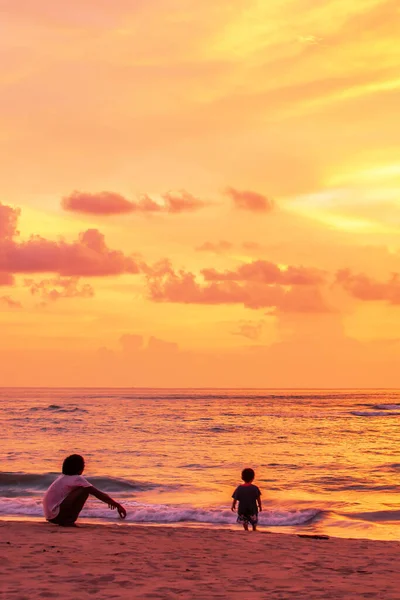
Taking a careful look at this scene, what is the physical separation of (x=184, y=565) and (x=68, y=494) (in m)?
3.55

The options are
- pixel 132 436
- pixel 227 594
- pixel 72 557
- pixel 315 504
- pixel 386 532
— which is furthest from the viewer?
pixel 132 436

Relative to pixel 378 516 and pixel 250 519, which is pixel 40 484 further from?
pixel 378 516

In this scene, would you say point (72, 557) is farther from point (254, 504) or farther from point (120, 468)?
point (120, 468)

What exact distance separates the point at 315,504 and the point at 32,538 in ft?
34.3

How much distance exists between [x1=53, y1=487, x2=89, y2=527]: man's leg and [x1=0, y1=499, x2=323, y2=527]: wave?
4286 millimetres

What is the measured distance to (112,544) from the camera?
10984mm

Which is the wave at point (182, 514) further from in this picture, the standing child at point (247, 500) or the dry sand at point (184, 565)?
the dry sand at point (184, 565)

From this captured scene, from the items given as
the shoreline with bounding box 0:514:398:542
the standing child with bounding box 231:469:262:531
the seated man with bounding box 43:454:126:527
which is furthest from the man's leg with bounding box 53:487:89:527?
the standing child with bounding box 231:469:262:531

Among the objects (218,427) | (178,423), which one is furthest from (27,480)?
(178,423)

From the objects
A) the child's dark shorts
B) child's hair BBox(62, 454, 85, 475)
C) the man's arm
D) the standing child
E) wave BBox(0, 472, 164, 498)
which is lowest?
wave BBox(0, 472, 164, 498)

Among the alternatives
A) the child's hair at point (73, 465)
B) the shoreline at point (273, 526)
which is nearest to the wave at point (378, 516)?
the shoreline at point (273, 526)

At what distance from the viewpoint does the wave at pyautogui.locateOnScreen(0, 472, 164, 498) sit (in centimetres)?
2209

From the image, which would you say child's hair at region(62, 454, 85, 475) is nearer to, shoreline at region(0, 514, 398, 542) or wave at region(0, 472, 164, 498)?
shoreline at region(0, 514, 398, 542)

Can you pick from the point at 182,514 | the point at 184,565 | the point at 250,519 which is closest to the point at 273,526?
the point at 182,514
